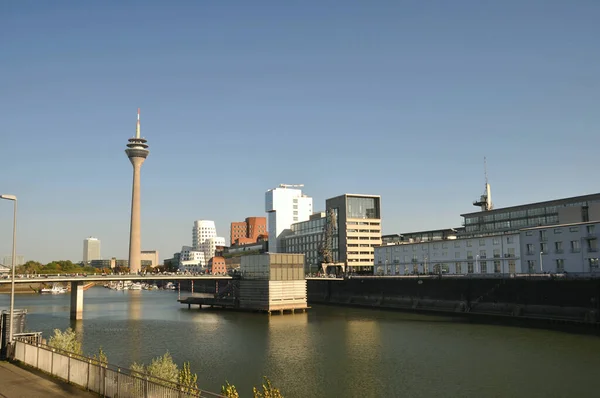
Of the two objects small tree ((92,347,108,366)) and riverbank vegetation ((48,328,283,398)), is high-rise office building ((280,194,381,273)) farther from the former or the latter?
small tree ((92,347,108,366))

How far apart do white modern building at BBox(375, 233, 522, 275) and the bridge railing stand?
10094 cm

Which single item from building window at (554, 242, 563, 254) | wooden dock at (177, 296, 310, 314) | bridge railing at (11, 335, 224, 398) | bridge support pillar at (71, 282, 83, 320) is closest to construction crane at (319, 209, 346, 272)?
wooden dock at (177, 296, 310, 314)

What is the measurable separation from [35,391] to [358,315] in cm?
8934

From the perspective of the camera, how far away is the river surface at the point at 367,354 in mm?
43719

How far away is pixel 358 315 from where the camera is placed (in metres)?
111

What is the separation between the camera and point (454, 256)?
12912 centimetres

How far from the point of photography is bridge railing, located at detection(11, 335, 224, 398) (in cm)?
2319

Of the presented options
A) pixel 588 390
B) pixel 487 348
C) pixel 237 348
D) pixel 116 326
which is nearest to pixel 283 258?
pixel 116 326

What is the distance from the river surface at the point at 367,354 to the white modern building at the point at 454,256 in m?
28.4

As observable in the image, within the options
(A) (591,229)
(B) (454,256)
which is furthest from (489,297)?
(B) (454,256)

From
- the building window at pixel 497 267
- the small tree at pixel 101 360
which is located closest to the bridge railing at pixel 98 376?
the small tree at pixel 101 360

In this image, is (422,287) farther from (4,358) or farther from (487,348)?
(4,358)

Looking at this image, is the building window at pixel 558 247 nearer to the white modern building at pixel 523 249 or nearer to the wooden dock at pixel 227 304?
the white modern building at pixel 523 249

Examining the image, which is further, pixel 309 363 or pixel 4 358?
pixel 309 363
